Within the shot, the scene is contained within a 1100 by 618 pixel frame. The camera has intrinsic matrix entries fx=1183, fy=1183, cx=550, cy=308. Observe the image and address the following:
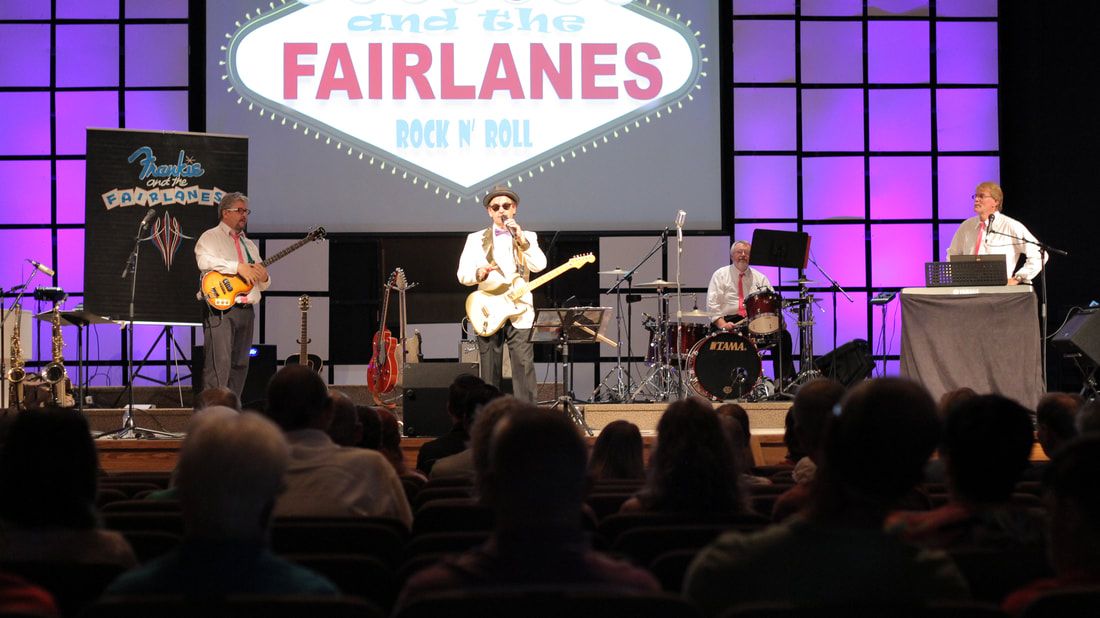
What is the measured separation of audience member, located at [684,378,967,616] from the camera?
6.63 feet

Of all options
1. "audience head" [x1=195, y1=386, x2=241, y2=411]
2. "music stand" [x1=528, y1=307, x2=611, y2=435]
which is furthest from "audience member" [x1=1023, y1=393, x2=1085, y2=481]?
"music stand" [x1=528, y1=307, x2=611, y2=435]

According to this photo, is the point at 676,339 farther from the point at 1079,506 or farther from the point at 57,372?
the point at 1079,506

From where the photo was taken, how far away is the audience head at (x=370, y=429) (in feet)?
16.0

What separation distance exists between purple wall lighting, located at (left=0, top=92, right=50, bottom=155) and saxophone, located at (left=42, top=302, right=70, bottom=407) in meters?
3.08

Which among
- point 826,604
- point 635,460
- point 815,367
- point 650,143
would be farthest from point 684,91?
point 826,604

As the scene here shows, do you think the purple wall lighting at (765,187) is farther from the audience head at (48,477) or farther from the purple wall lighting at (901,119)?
the audience head at (48,477)

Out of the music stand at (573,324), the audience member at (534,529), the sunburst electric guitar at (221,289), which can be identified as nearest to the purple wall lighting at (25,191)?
the sunburst electric guitar at (221,289)

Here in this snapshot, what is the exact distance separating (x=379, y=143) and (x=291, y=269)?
1620 millimetres

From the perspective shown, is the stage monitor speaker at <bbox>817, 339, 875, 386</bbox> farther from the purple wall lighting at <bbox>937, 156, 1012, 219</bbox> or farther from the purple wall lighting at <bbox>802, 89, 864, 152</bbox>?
the purple wall lighting at <bbox>802, 89, 864, 152</bbox>

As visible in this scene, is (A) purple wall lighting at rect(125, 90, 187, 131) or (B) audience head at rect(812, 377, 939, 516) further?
(A) purple wall lighting at rect(125, 90, 187, 131)

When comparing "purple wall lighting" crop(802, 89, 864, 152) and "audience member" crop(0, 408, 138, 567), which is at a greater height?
"purple wall lighting" crop(802, 89, 864, 152)

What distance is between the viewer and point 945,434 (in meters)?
2.52

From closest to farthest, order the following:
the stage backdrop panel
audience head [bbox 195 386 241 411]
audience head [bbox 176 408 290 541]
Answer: audience head [bbox 176 408 290 541]
audience head [bbox 195 386 241 411]
the stage backdrop panel

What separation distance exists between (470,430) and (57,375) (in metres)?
5.45
